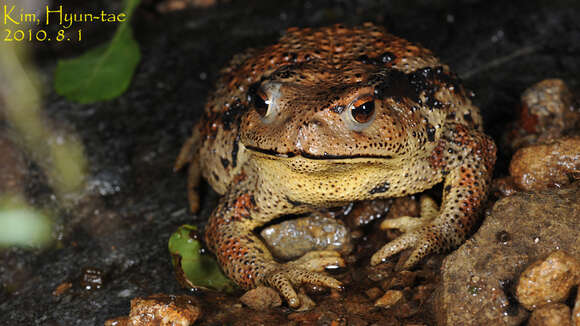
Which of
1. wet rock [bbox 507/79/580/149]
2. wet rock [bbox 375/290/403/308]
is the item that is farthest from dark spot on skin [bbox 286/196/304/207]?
wet rock [bbox 507/79/580/149]

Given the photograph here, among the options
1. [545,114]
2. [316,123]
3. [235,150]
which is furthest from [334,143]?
[545,114]

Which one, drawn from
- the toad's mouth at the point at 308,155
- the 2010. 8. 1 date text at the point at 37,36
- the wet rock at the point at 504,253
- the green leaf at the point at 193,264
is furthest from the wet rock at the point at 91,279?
the 2010. 8. 1 date text at the point at 37,36

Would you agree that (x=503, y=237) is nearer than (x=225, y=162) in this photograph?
Yes

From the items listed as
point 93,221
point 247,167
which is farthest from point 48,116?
point 247,167

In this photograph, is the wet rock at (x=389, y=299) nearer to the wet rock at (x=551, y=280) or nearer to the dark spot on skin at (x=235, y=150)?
the wet rock at (x=551, y=280)

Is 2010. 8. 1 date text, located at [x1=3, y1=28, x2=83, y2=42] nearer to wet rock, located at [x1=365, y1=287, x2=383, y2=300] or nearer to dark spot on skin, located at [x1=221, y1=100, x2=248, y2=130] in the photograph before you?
dark spot on skin, located at [x1=221, y1=100, x2=248, y2=130]

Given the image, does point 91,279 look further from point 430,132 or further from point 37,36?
point 37,36
